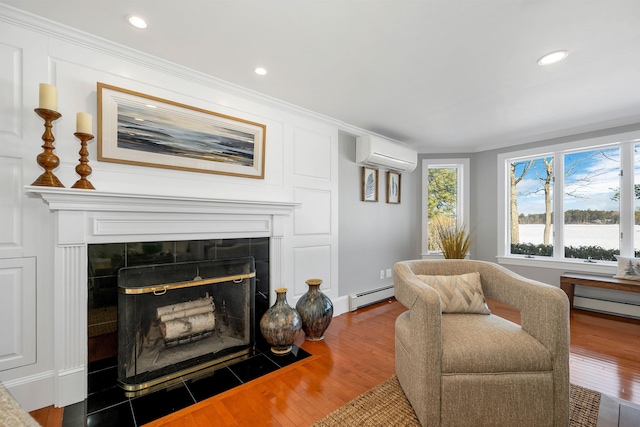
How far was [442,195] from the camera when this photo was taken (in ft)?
14.4

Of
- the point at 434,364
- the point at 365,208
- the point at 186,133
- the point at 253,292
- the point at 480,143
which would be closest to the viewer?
the point at 434,364

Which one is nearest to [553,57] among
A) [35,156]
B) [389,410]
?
[389,410]

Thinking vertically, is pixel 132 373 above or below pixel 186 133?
below

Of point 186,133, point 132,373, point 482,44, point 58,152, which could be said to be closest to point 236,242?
point 186,133

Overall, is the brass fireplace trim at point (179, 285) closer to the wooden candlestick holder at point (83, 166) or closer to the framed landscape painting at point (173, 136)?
the wooden candlestick holder at point (83, 166)

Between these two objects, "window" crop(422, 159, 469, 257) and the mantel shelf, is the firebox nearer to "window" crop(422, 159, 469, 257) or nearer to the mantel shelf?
the mantel shelf

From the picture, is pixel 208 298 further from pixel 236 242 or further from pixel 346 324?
pixel 346 324

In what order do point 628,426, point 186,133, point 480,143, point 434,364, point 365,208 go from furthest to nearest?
1. point 480,143
2. point 365,208
3. point 186,133
4. point 434,364
5. point 628,426

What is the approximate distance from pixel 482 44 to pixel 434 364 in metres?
1.93

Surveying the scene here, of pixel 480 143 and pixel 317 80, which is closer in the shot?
pixel 317 80

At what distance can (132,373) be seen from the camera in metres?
1.78

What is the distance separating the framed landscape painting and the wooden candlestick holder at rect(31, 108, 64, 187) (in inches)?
9.4

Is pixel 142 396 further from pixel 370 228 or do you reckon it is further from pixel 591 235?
pixel 591 235

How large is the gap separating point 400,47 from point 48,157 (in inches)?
86.8
